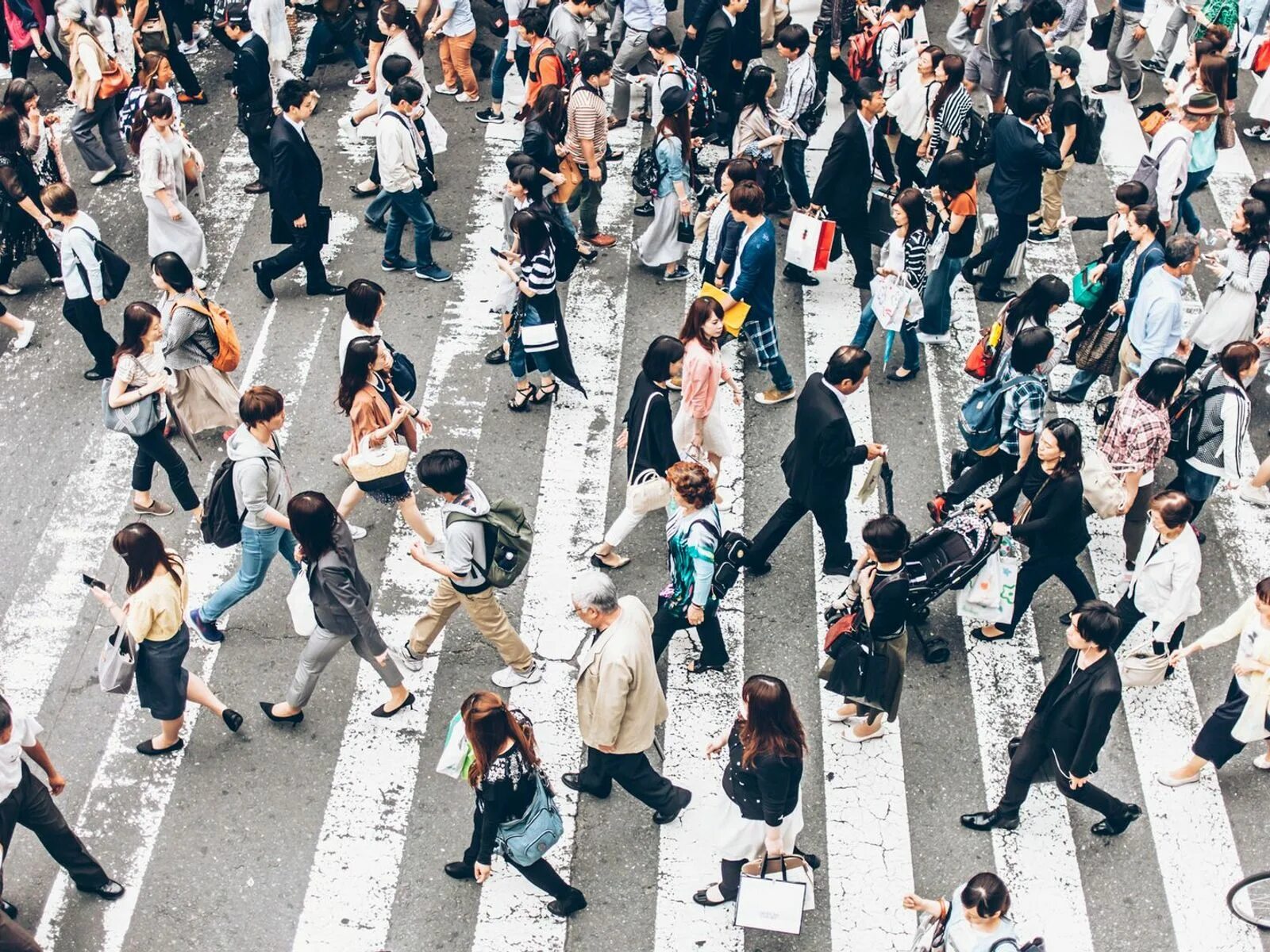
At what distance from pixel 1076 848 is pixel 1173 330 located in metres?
3.75

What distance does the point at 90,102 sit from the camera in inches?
491

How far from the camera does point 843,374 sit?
846 cm

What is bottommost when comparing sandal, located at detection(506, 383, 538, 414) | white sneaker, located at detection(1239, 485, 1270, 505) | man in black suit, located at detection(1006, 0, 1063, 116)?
sandal, located at detection(506, 383, 538, 414)

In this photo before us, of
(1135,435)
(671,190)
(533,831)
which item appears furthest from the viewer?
(671,190)

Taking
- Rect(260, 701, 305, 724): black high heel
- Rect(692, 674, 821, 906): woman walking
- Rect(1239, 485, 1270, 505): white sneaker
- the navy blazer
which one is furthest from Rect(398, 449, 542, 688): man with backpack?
Rect(1239, 485, 1270, 505): white sneaker

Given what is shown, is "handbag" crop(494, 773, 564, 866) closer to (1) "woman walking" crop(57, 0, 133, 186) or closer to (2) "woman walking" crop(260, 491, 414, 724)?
(2) "woman walking" crop(260, 491, 414, 724)

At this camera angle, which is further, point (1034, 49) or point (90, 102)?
point (90, 102)

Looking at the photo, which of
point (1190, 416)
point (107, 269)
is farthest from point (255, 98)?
point (1190, 416)

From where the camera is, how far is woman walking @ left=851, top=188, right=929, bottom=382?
998 centimetres

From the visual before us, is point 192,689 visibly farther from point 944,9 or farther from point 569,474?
point 944,9

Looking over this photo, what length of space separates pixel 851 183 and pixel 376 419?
449 cm

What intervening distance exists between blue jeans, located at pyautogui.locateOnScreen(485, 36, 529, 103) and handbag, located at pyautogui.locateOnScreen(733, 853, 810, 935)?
8937 millimetres

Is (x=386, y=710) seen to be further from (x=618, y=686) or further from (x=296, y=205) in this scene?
(x=296, y=205)

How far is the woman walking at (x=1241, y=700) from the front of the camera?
24.4 feet
